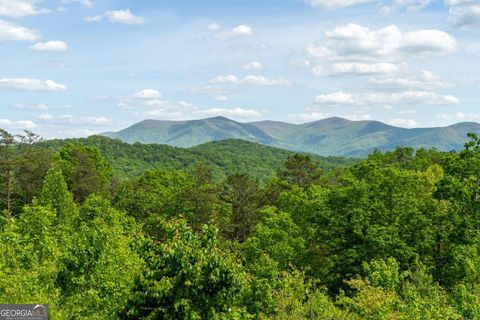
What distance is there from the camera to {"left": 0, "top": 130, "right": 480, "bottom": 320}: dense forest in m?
16.9

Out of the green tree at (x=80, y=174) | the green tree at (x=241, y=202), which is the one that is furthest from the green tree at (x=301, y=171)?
the green tree at (x=80, y=174)

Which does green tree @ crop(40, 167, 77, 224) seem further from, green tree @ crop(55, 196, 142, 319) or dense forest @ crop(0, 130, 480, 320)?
green tree @ crop(55, 196, 142, 319)

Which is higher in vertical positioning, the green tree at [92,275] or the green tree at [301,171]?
the green tree at [301,171]

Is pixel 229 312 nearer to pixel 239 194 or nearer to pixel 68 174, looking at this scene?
pixel 239 194

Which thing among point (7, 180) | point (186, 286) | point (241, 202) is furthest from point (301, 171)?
point (186, 286)

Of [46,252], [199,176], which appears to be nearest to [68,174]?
[199,176]

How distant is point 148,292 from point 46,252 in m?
24.1

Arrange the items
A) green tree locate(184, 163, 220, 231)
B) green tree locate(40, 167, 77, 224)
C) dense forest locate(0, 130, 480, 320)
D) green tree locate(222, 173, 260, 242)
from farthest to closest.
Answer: green tree locate(222, 173, 260, 242) < green tree locate(184, 163, 220, 231) < green tree locate(40, 167, 77, 224) < dense forest locate(0, 130, 480, 320)

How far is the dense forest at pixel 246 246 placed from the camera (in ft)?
55.3

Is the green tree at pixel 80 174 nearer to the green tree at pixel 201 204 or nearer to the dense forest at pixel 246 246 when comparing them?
the dense forest at pixel 246 246

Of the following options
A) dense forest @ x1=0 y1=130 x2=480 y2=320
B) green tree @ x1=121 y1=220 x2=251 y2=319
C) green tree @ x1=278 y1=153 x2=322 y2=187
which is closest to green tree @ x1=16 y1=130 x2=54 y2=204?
dense forest @ x1=0 y1=130 x2=480 y2=320

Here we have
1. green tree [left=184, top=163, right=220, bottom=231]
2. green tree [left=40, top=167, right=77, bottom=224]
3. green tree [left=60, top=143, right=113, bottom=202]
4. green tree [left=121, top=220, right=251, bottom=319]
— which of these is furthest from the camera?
green tree [left=60, top=143, right=113, bottom=202]

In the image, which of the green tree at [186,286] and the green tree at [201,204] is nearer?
the green tree at [186,286]

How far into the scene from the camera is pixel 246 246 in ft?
173
